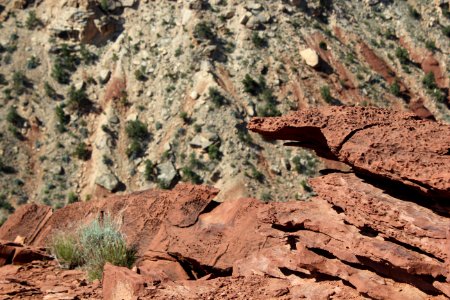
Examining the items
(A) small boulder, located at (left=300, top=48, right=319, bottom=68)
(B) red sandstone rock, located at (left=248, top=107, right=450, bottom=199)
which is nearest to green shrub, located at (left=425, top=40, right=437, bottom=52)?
(A) small boulder, located at (left=300, top=48, right=319, bottom=68)

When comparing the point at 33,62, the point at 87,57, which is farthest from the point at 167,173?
the point at 33,62

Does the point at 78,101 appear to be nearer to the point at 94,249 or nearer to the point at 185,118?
the point at 185,118

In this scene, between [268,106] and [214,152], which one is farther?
[268,106]

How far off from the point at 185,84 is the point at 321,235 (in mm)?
34574

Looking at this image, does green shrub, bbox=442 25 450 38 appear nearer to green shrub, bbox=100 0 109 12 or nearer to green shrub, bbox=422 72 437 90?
green shrub, bbox=422 72 437 90

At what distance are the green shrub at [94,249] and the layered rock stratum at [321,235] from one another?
373 millimetres

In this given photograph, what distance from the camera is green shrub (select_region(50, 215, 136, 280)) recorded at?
11.8 m

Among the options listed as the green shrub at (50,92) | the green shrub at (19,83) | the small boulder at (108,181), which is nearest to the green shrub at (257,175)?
the small boulder at (108,181)

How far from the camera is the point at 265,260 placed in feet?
32.9

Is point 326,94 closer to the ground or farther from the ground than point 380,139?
closer to the ground

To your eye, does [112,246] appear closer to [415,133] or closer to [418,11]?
[415,133]

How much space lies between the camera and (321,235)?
916 cm

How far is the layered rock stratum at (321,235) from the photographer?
7371 millimetres

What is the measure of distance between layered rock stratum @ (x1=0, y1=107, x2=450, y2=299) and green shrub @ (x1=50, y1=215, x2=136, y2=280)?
37 centimetres
